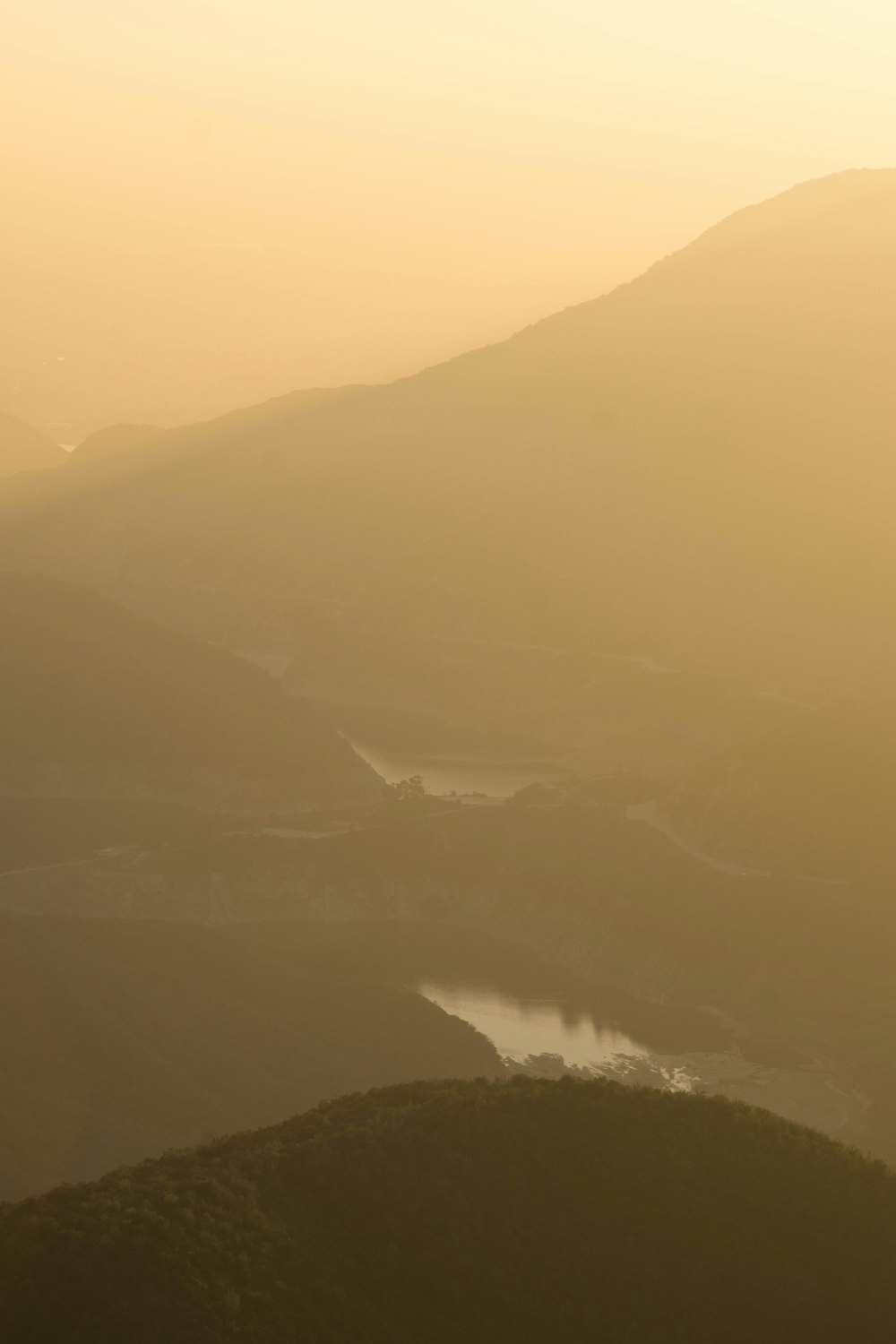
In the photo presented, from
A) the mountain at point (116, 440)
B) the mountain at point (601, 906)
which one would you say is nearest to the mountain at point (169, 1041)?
the mountain at point (601, 906)

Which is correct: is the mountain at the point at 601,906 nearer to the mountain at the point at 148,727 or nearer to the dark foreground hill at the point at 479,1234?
the mountain at the point at 148,727

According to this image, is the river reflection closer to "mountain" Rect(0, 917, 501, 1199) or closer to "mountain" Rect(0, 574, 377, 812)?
"mountain" Rect(0, 917, 501, 1199)

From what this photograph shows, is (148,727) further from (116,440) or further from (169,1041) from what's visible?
(116,440)

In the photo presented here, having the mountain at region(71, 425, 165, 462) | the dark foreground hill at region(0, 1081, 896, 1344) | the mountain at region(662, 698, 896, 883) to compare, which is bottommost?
the mountain at region(662, 698, 896, 883)

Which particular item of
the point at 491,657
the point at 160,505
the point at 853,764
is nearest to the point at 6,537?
the point at 160,505

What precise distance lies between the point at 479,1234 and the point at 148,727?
2487 inches

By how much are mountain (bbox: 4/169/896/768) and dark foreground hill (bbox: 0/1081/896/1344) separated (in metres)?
62.9

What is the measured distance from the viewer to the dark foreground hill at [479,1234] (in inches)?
1252

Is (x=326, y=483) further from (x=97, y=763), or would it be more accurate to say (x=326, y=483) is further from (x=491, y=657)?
(x=97, y=763)

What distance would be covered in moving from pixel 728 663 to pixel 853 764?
108ft

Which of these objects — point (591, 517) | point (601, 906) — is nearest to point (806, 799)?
point (601, 906)

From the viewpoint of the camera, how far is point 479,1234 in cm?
3622

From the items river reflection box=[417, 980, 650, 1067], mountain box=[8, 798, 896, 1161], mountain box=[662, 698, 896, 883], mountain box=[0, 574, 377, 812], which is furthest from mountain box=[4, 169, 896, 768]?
river reflection box=[417, 980, 650, 1067]

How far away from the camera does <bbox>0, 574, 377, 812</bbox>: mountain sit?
9369cm
